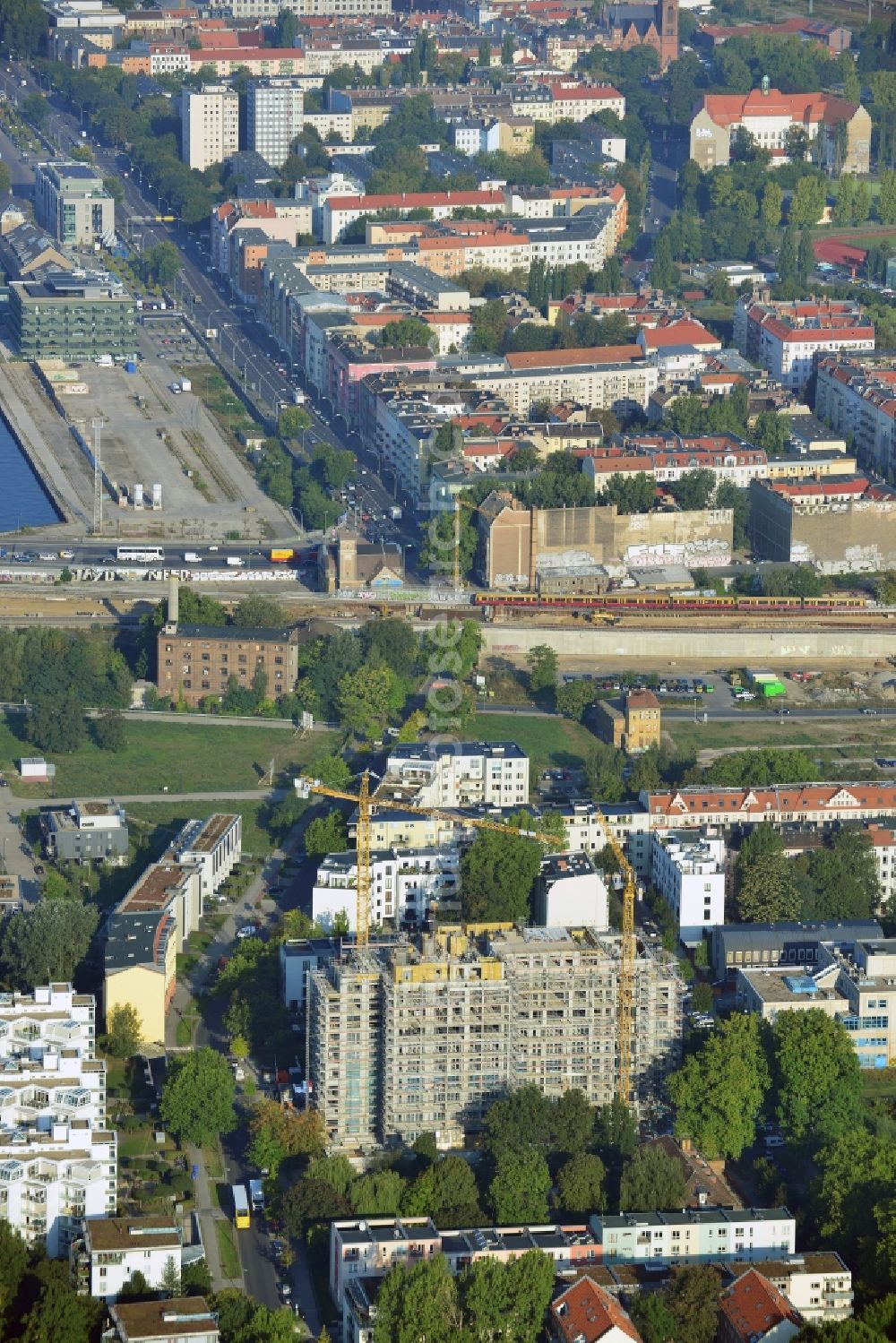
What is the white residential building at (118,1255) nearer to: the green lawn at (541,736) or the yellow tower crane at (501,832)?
the yellow tower crane at (501,832)

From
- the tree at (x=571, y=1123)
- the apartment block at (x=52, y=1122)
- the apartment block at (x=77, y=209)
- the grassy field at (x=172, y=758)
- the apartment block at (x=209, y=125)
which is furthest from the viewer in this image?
the apartment block at (x=209, y=125)

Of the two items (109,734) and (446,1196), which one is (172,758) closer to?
(109,734)

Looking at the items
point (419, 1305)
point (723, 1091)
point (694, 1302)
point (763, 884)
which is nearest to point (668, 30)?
point (763, 884)

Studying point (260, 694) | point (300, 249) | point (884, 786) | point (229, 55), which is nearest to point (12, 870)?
point (260, 694)

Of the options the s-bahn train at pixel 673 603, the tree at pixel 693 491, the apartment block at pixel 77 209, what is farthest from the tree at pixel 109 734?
the apartment block at pixel 77 209

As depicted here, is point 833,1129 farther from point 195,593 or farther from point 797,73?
point 797,73

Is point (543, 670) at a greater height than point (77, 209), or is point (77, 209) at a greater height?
point (77, 209)

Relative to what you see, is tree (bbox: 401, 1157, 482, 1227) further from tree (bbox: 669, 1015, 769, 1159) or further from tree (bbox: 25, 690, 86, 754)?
tree (bbox: 25, 690, 86, 754)
